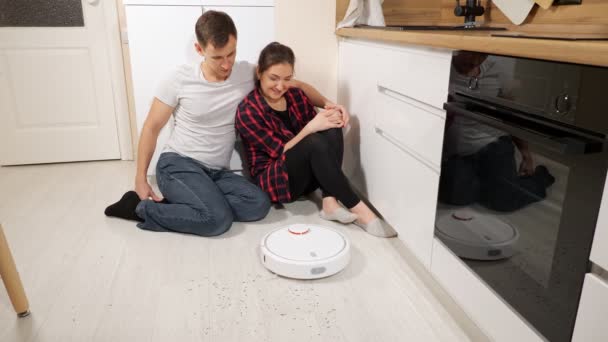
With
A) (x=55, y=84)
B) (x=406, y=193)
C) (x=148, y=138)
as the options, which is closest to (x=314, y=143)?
(x=406, y=193)

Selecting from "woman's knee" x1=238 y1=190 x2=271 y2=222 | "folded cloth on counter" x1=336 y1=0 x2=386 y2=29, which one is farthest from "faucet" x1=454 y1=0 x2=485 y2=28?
"woman's knee" x1=238 y1=190 x2=271 y2=222

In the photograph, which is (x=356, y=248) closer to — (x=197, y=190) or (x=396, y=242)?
(x=396, y=242)

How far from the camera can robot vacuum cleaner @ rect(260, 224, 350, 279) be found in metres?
1.49

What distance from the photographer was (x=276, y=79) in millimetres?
1876

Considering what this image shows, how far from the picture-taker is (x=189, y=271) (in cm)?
157

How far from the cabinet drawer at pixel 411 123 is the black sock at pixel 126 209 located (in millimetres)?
1027

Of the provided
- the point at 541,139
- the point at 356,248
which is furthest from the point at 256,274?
the point at 541,139

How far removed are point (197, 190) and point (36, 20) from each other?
144 cm

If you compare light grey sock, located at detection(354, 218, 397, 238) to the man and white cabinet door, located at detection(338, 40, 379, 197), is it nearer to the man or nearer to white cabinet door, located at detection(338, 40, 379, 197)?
white cabinet door, located at detection(338, 40, 379, 197)

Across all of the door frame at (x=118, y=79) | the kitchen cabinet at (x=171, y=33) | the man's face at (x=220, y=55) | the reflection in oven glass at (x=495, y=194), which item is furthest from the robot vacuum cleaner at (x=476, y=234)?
the door frame at (x=118, y=79)

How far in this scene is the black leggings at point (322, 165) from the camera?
1.85 m

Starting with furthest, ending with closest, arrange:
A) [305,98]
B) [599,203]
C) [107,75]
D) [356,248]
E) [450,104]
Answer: [107,75] → [305,98] → [356,248] → [450,104] → [599,203]

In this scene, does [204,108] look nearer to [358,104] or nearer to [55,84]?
[358,104]

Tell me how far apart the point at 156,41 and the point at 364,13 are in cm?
94
